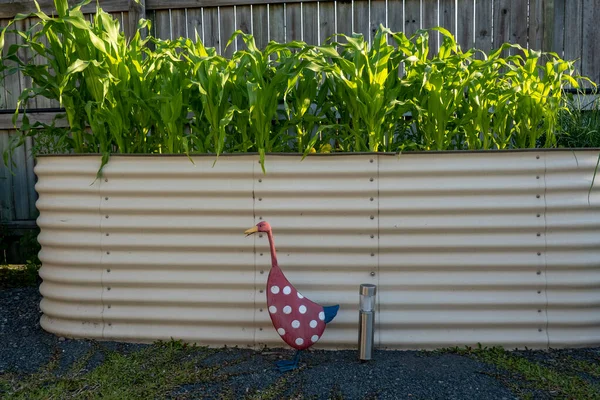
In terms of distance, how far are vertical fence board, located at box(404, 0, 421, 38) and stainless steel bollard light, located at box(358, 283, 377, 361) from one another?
6.33ft

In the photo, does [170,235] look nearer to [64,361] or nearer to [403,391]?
[64,361]

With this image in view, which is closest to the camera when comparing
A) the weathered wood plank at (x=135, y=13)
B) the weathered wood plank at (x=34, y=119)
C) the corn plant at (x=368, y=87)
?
the corn plant at (x=368, y=87)

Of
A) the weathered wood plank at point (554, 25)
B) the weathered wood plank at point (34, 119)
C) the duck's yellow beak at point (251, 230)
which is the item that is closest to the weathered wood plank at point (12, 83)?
the weathered wood plank at point (34, 119)

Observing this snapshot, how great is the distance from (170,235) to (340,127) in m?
0.92

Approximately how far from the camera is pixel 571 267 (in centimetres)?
239

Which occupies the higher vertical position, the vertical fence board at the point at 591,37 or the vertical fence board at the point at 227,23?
the vertical fence board at the point at 227,23

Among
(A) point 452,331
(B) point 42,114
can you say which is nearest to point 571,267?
(A) point 452,331

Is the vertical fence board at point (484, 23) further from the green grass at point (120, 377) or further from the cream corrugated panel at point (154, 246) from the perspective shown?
the green grass at point (120, 377)

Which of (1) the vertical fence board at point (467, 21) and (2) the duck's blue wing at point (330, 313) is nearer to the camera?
(2) the duck's blue wing at point (330, 313)

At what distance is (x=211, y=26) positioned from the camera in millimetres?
3711

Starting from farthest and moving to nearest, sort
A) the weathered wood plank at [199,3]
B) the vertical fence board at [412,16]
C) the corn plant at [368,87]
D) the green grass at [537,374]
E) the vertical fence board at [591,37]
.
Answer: the weathered wood plank at [199,3]
the vertical fence board at [412,16]
the vertical fence board at [591,37]
the corn plant at [368,87]
the green grass at [537,374]

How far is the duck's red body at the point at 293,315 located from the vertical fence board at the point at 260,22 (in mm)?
1984

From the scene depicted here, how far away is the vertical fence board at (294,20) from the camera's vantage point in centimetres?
362

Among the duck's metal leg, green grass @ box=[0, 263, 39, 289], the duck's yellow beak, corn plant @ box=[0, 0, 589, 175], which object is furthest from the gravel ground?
green grass @ box=[0, 263, 39, 289]
